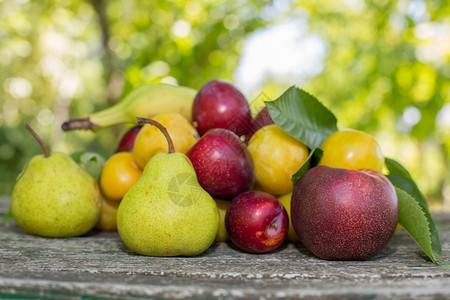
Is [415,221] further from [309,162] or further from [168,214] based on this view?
[168,214]

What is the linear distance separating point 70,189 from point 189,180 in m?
0.38

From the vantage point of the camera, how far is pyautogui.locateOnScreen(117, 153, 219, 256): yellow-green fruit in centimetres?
93

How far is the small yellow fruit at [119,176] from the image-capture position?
1.23 metres

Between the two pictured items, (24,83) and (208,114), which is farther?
(24,83)

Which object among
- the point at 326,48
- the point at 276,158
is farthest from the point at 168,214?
the point at 326,48

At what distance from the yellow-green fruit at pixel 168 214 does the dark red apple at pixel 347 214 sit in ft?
0.74

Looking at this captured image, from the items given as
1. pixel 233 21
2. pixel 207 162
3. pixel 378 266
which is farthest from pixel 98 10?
pixel 378 266

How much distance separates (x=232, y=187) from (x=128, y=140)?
538mm

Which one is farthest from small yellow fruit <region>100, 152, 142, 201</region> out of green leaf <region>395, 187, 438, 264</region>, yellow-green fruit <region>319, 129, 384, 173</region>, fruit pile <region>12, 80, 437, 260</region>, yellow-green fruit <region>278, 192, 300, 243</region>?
green leaf <region>395, 187, 438, 264</region>

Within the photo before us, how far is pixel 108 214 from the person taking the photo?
1340 millimetres

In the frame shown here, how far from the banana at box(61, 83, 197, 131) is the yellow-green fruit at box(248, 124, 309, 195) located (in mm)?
369

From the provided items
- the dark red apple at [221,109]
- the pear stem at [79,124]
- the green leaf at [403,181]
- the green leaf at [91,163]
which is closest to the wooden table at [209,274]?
the green leaf at [403,181]

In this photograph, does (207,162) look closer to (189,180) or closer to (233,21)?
(189,180)

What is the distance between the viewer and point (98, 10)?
3938 millimetres
